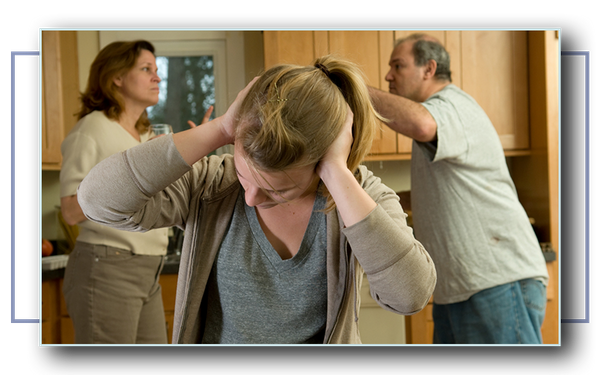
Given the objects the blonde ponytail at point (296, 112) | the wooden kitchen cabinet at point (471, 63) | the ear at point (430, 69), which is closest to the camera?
the blonde ponytail at point (296, 112)

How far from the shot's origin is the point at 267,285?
516 millimetres

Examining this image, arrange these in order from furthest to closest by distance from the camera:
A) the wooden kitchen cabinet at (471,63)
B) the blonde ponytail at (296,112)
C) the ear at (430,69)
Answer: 1. the ear at (430,69)
2. the wooden kitchen cabinet at (471,63)
3. the blonde ponytail at (296,112)

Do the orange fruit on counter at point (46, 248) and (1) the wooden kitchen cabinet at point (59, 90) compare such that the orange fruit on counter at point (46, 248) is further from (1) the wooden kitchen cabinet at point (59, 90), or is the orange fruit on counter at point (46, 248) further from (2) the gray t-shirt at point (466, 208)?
(2) the gray t-shirt at point (466, 208)

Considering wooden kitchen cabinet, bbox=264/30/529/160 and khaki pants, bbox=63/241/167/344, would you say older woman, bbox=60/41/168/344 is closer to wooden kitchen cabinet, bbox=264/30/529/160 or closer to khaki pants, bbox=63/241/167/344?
khaki pants, bbox=63/241/167/344

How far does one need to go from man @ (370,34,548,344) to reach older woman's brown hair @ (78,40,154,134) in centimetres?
43

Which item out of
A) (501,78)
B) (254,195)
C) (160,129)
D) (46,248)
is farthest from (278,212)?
(501,78)

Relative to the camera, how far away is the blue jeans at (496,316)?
771 mm

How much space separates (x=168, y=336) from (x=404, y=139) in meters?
0.51

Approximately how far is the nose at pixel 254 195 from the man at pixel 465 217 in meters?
0.33

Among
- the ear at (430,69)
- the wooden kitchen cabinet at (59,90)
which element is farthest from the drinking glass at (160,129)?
the ear at (430,69)

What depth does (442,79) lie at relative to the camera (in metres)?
0.82

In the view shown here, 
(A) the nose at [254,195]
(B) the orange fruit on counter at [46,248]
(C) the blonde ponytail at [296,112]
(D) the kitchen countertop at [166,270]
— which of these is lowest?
(D) the kitchen countertop at [166,270]

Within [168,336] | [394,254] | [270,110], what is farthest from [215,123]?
[168,336]
